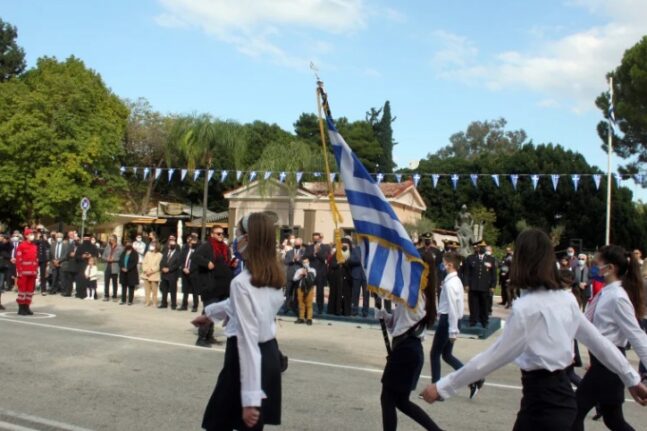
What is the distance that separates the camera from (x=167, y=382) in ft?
28.3

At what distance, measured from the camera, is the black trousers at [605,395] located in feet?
17.6

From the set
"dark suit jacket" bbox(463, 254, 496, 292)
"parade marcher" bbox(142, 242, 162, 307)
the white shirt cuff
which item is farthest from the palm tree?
the white shirt cuff

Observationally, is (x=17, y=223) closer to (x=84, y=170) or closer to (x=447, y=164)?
(x=84, y=170)

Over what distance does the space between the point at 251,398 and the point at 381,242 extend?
203cm

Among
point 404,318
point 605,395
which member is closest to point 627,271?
point 605,395

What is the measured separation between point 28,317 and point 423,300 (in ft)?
37.1

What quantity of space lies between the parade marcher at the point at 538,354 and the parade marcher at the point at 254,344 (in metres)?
0.88

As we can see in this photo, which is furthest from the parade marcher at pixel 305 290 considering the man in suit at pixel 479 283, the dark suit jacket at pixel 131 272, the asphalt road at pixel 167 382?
the dark suit jacket at pixel 131 272

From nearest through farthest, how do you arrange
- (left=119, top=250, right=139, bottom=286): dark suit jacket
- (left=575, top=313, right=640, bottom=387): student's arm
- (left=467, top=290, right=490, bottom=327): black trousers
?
(left=575, top=313, right=640, bottom=387): student's arm, (left=467, top=290, right=490, bottom=327): black trousers, (left=119, top=250, right=139, bottom=286): dark suit jacket

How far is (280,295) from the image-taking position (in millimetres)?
4273

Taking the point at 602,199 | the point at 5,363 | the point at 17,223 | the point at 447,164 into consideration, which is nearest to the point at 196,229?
the point at 17,223

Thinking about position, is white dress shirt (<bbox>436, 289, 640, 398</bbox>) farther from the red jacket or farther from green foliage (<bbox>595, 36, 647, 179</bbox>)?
green foliage (<bbox>595, 36, 647, 179</bbox>)

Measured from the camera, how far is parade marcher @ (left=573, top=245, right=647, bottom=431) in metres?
5.36

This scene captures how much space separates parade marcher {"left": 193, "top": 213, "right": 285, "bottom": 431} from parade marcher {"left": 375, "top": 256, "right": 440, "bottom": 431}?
63.5 inches
